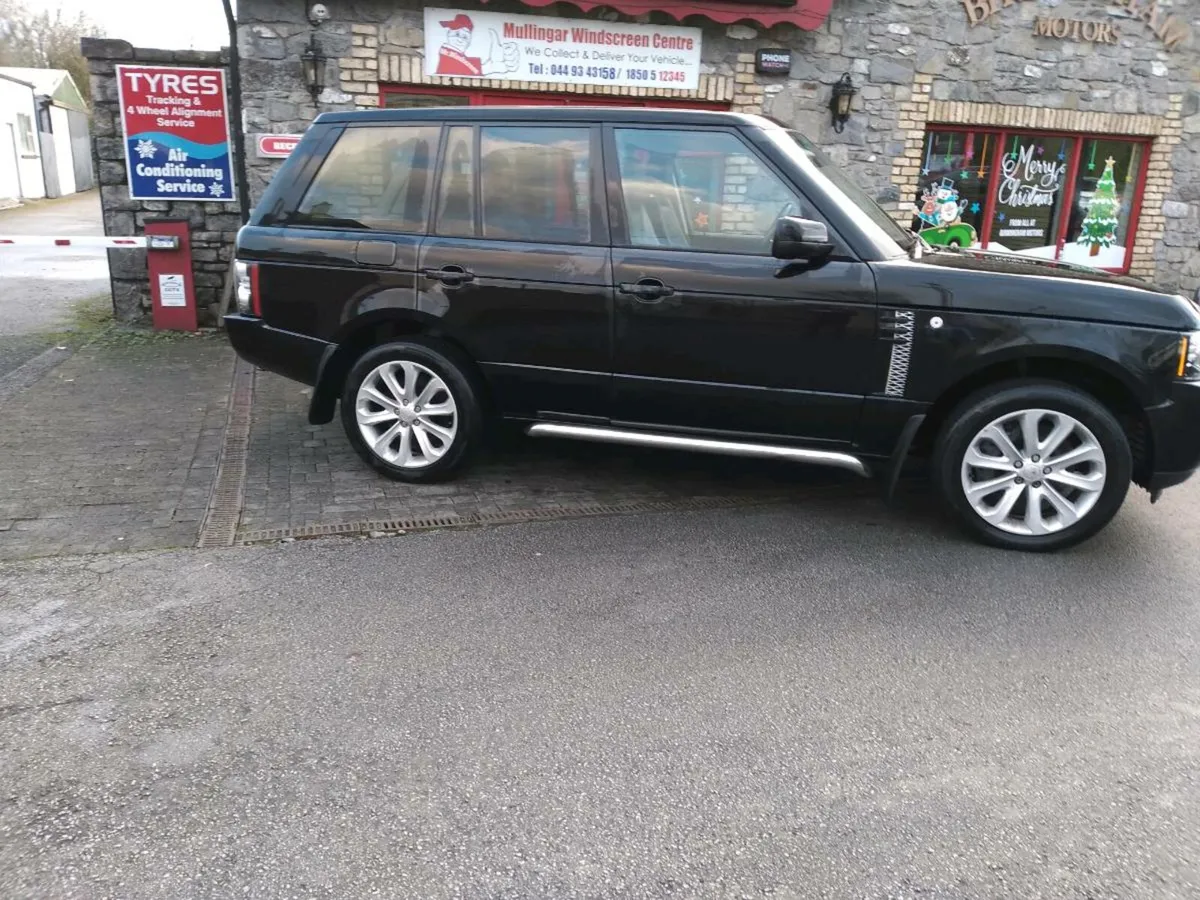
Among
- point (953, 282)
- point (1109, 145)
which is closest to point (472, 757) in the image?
point (953, 282)

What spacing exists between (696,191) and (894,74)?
268 inches

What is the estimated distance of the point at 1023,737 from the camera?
9.79 ft

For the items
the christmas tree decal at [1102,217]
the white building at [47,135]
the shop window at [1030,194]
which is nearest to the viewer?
the shop window at [1030,194]

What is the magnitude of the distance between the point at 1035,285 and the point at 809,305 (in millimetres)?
991

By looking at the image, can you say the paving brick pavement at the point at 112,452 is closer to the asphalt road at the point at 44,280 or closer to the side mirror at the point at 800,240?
the asphalt road at the point at 44,280

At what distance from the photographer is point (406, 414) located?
16.8ft

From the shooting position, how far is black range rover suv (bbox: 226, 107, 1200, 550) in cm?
428

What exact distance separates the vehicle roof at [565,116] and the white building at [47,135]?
29.8m

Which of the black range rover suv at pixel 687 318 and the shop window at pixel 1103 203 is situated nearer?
the black range rover suv at pixel 687 318

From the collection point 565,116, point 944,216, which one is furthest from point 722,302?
point 944,216

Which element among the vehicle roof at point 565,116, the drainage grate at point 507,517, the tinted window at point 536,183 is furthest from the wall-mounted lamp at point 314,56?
the drainage grate at point 507,517

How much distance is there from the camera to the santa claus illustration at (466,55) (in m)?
9.26

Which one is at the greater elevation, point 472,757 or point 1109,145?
point 1109,145

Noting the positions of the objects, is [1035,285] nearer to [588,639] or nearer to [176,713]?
[588,639]
